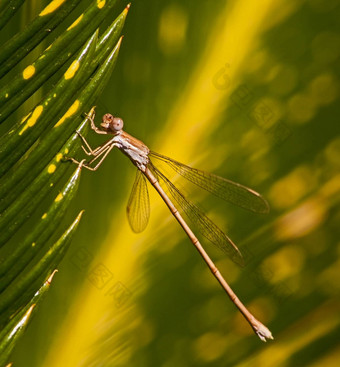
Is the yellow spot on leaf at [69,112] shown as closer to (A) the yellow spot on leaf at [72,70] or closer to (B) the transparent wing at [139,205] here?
(A) the yellow spot on leaf at [72,70]

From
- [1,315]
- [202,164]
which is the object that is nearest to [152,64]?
[202,164]

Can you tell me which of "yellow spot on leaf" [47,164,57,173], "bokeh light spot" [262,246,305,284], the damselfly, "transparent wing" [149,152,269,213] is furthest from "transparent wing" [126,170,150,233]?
"yellow spot on leaf" [47,164,57,173]

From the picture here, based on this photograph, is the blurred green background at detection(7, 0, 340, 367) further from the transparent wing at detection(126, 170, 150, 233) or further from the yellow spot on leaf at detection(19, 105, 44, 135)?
the yellow spot on leaf at detection(19, 105, 44, 135)

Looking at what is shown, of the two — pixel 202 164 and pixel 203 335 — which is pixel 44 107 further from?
pixel 203 335

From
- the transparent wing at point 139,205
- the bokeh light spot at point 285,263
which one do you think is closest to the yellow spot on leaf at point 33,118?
the transparent wing at point 139,205

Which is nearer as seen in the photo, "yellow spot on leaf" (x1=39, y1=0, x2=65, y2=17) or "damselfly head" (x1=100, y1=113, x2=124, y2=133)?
"yellow spot on leaf" (x1=39, y1=0, x2=65, y2=17)

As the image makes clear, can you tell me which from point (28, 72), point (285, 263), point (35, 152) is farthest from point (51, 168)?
point (285, 263)
